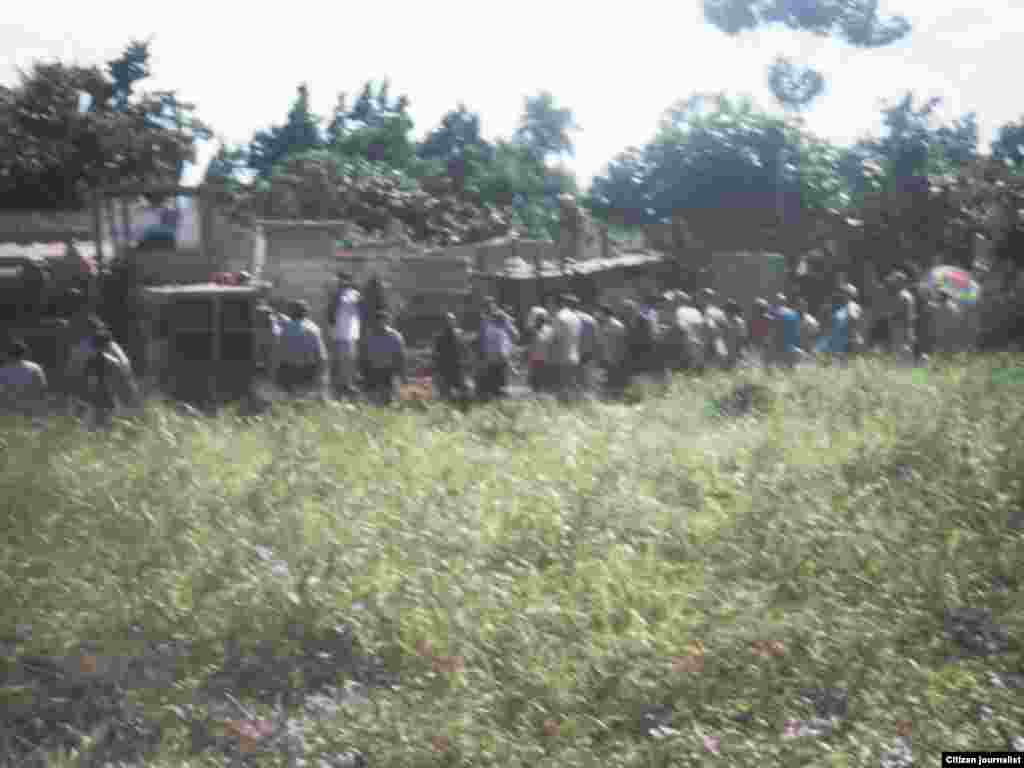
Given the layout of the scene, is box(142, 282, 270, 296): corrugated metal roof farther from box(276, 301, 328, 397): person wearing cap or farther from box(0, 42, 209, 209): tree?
box(0, 42, 209, 209): tree

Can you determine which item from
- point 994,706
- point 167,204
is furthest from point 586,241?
point 994,706

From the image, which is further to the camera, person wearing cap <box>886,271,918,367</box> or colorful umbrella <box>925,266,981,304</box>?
colorful umbrella <box>925,266,981,304</box>

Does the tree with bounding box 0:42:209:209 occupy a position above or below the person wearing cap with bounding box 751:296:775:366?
above

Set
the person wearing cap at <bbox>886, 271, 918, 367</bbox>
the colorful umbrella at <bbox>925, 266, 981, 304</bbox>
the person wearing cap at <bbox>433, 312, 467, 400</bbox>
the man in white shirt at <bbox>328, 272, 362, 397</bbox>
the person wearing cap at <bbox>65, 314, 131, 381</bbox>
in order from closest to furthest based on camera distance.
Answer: the person wearing cap at <bbox>65, 314, 131, 381</bbox> → the person wearing cap at <bbox>433, 312, 467, 400</bbox> → the man in white shirt at <bbox>328, 272, 362, 397</bbox> → the person wearing cap at <bbox>886, 271, 918, 367</bbox> → the colorful umbrella at <bbox>925, 266, 981, 304</bbox>

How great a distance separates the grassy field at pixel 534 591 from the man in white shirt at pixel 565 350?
4782 millimetres

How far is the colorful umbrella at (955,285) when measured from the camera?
16172 mm

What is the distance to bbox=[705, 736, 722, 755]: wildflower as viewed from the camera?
16.1 feet

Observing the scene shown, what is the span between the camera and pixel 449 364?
44.0 feet

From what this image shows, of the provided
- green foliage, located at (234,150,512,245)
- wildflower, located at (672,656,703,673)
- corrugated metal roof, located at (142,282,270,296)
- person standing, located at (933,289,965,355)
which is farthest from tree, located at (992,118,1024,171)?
wildflower, located at (672,656,703,673)

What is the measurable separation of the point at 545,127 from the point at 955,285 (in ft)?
108

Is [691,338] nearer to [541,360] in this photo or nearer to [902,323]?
[541,360]

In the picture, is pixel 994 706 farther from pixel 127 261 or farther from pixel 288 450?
pixel 127 261

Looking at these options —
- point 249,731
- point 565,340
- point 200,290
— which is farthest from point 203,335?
point 249,731

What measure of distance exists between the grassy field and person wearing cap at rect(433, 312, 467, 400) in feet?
14.3
